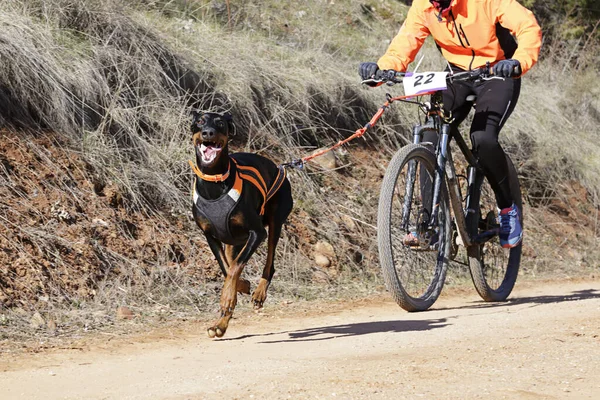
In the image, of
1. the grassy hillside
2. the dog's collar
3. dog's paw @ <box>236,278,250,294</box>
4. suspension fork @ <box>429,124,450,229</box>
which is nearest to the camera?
the dog's collar

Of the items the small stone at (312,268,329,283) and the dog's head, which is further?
the small stone at (312,268,329,283)

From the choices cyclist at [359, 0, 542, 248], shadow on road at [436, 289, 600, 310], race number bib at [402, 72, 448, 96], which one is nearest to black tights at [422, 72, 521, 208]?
cyclist at [359, 0, 542, 248]

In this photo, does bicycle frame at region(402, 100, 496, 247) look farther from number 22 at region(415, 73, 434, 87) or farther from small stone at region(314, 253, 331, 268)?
small stone at region(314, 253, 331, 268)

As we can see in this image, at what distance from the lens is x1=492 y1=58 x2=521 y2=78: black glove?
236 inches

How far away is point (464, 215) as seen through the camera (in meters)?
6.93

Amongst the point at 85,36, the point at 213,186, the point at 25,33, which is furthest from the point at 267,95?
the point at 213,186

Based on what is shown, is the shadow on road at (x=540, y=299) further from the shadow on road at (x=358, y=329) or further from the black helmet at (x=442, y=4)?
the black helmet at (x=442, y=4)

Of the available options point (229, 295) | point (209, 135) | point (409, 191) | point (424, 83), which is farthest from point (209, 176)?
point (424, 83)

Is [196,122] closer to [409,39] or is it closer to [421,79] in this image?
[421,79]

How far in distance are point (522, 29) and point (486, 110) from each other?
639 mm

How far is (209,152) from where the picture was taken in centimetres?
544

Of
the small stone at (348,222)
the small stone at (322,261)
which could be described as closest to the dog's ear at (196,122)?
the small stone at (322,261)

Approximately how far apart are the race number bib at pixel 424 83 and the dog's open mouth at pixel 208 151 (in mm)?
1503

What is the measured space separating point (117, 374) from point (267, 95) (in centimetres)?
570
